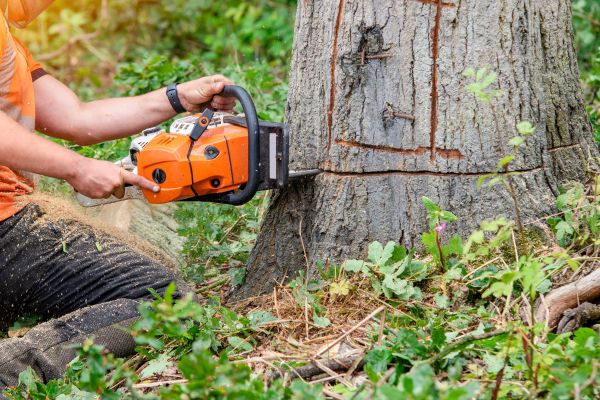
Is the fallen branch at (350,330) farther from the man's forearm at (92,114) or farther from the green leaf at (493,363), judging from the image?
the man's forearm at (92,114)

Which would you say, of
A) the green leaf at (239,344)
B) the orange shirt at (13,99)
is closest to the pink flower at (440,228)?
the green leaf at (239,344)

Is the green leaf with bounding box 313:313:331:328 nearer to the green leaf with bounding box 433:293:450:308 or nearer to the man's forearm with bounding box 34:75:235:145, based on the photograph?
the green leaf with bounding box 433:293:450:308

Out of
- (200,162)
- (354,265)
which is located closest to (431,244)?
(354,265)

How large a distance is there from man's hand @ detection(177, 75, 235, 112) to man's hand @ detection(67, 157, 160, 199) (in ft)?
1.81

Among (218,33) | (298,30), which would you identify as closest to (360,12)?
(298,30)

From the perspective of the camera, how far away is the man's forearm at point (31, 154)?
317 cm

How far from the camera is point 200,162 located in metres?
3.21

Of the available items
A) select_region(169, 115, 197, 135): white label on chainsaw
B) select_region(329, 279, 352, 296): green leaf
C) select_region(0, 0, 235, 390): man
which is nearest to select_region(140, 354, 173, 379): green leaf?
select_region(0, 0, 235, 390): man

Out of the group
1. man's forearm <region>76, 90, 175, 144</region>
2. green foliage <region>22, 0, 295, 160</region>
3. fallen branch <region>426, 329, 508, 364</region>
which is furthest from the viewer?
green foliage <region>22, 0, 295, 160</region>

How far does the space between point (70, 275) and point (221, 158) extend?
805 mm

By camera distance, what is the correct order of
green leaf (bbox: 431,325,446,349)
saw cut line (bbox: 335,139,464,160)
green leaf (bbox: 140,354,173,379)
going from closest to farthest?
green leaf (bbox: 431,325,446,349), green leaf (bbox: 140,354,173,379), saw cut line (bbox: 335,139,464,160)

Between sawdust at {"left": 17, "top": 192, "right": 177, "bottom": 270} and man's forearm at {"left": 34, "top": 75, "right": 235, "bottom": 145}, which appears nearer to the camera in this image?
sawdust at {"left": 17, "top": 192, "right": 177, "bottom": 270}

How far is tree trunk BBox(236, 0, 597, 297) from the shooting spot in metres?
3.05

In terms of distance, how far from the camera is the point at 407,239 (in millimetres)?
3168
